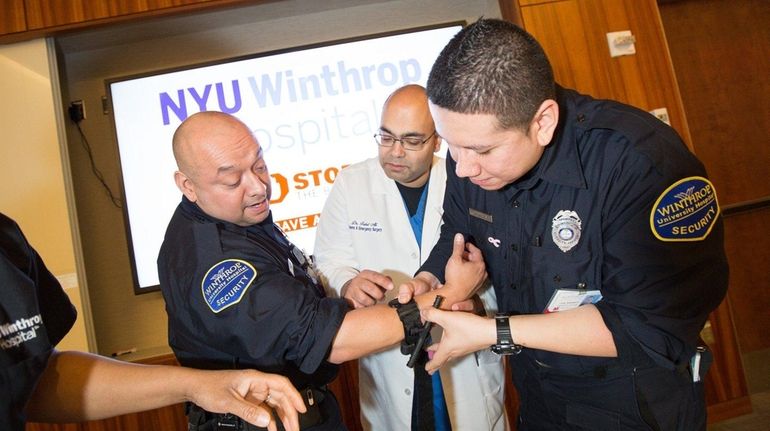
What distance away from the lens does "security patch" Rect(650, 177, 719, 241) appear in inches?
44.3

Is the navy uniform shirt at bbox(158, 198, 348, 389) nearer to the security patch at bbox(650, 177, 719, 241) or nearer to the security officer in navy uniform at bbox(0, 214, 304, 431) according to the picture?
the security officer in navy uniform at bbox(0, 214, 304, 431)

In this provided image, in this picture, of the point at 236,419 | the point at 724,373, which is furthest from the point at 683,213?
the point at 724,373

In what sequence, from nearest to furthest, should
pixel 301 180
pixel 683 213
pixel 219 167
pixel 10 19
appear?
pixel 683 213
pixel 219 167
pixel 10 19
pixel 301 180

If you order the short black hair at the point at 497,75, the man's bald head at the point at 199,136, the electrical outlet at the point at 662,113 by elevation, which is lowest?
the short black hair at the point at 497,75

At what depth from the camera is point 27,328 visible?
0.98m

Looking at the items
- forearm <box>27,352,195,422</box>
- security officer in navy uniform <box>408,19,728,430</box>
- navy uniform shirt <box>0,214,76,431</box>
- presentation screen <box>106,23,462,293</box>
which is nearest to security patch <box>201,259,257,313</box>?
forearm <box>27,352,195,422</box>

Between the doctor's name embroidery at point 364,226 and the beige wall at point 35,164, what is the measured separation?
5.57 feet

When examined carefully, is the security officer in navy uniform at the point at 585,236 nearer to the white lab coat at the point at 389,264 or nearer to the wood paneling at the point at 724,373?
the white lab coat at the point at 389,264

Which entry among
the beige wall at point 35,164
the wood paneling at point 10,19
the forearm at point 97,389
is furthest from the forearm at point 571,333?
the wood paneling at point 10,19

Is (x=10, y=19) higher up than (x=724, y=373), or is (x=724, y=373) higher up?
(x=10, y=19)

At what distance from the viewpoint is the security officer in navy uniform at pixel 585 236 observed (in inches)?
44.8

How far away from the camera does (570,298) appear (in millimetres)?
1300

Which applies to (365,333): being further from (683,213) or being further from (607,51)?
(607,51)

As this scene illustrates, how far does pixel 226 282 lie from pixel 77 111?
270cm
